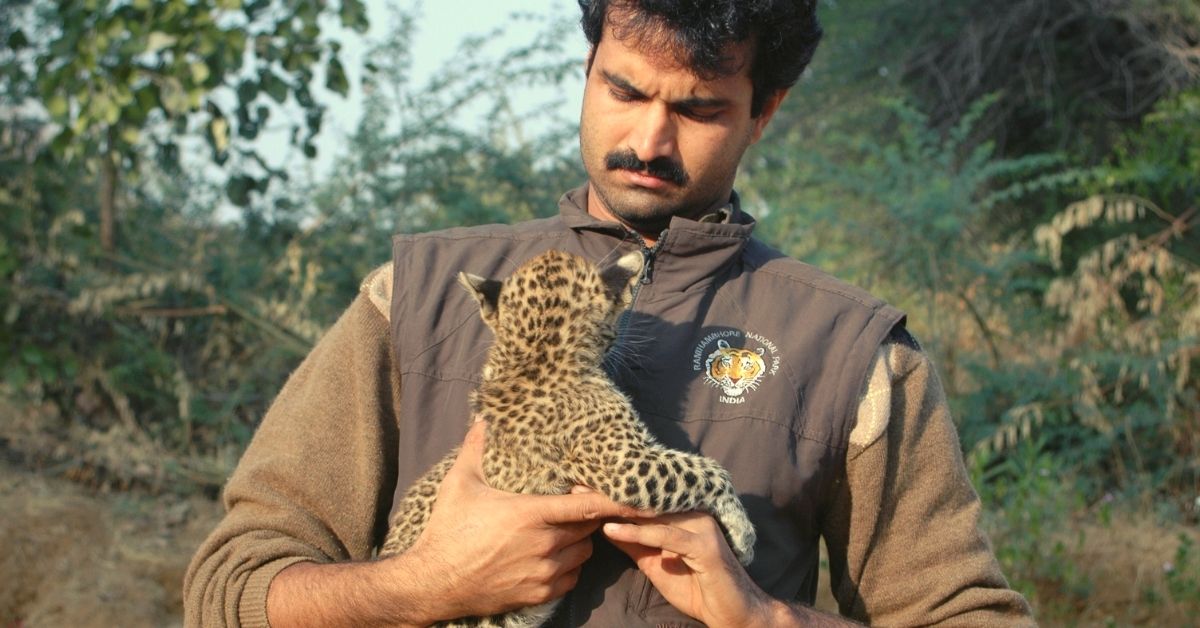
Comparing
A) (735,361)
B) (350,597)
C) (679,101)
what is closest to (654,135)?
(679,101)

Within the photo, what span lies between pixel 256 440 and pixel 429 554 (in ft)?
2.67

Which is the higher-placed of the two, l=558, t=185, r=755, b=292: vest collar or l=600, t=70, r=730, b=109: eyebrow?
l=600, t=70, r=730, b=109: eyebrow

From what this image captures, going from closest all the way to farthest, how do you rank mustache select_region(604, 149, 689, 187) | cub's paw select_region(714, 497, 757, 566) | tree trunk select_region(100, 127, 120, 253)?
cub's paw select_region(714, 497, 757, 566) < mustache select_region(604, 149, 689, 187) < tree trunk select_region(100, 127, 120, 253)

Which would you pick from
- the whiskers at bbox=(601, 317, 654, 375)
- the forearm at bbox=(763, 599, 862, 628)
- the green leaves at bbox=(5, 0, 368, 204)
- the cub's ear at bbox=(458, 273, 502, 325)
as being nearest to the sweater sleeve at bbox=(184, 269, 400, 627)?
the cub's ear at bbox=(458, 273, 502, 325)

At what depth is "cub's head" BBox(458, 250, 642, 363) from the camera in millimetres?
3557

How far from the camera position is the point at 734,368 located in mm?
3436

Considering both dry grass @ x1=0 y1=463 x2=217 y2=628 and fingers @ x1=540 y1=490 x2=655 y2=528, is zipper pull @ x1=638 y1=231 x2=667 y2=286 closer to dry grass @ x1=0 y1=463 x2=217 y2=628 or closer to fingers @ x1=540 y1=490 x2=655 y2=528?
fingers @ x1=540 y1=490 x2=655 y2=528

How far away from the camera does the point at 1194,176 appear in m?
11.8

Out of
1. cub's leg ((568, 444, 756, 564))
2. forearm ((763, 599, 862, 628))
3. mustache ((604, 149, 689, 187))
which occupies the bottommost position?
forearm ((763, 599, 862, 628))

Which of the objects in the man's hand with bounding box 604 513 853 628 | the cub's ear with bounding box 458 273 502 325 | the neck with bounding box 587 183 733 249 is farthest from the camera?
the neck with bounding box 587 183 733 249

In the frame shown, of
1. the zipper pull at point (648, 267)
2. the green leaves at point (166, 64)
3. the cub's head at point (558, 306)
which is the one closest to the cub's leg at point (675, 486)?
the cub's head at point (558, 306)

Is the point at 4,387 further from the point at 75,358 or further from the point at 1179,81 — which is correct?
the point at 1179,81

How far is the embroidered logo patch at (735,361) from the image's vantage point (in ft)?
11.2

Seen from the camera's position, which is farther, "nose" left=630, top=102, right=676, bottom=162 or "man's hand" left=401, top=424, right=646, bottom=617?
"nose" left=630, top=102, right=676, bottom=162
